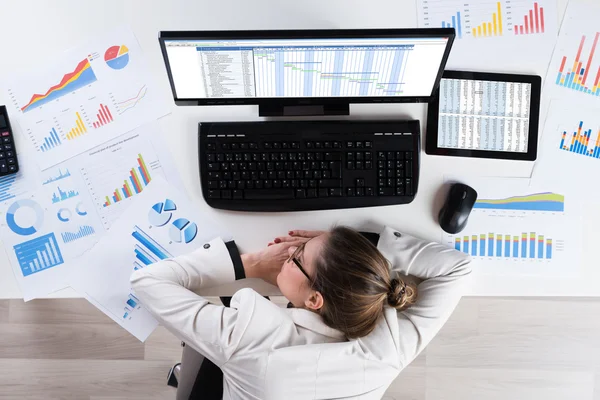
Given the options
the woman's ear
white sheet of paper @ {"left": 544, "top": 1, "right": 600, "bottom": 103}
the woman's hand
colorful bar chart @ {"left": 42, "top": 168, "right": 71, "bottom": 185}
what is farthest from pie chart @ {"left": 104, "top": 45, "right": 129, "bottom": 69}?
white sheet of paper @ {"left": 544, "top": 1, "right": 600, "bottom": 103}

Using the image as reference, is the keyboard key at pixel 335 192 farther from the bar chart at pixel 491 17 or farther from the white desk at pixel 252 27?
the bar chart at pixel 491 17

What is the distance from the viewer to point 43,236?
3.12 feet

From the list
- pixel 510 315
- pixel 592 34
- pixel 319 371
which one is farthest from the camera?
pixel 510 315

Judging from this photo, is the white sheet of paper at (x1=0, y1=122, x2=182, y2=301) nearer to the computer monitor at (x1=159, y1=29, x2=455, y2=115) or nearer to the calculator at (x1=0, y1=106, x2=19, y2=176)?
the calculator at (x1=0, y1=106, x2=19, y2=176)

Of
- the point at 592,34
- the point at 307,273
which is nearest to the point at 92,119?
the point at 307,273

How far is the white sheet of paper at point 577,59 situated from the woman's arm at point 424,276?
409mm

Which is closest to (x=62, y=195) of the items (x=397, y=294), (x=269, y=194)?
(x=269, y=194)

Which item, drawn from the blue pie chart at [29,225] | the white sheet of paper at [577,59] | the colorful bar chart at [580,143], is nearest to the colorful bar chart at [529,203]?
the colorful bar chart at [580,143]

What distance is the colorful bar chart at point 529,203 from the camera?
0.99 metres

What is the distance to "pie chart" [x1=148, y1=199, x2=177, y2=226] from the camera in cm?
96

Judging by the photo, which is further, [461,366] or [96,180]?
[461,366]

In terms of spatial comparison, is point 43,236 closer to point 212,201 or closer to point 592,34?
point 212,201

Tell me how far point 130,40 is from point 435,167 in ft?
2.22

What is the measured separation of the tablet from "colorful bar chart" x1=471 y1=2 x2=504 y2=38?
0.28 ft
